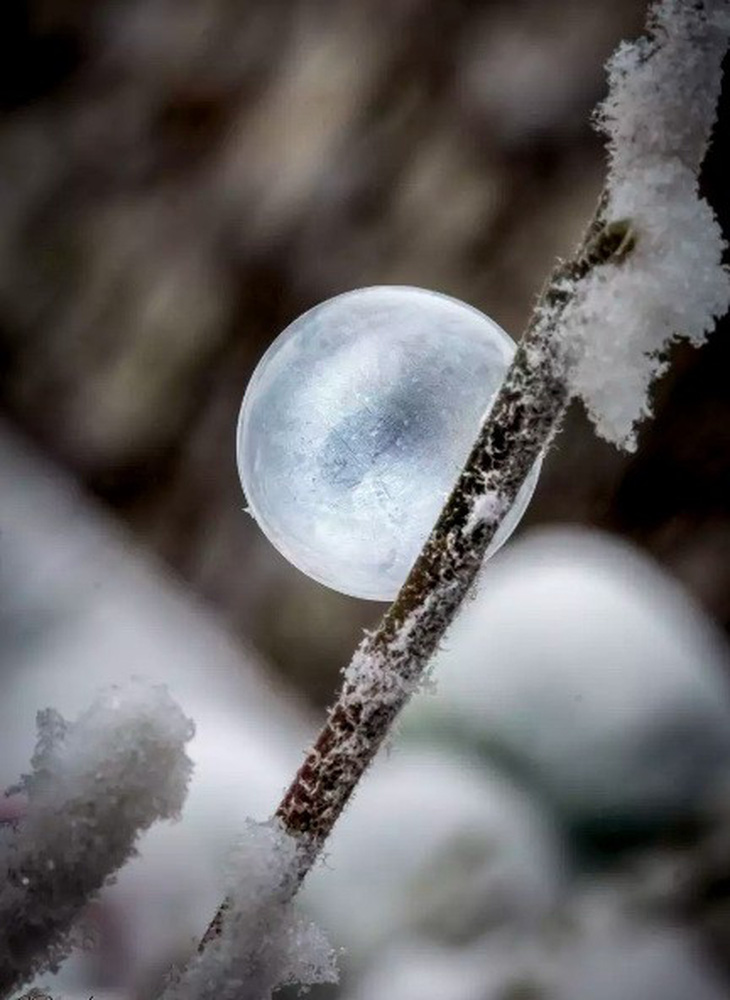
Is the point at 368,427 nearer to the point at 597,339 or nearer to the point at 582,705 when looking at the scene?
the point at 597,339

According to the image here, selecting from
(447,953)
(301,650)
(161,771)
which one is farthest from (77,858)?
(301,650)

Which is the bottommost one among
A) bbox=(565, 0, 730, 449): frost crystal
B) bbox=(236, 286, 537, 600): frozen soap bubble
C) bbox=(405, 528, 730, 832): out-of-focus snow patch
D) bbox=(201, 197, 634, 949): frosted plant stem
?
bbox=(201, 197, 634, 949): frosted plant stem

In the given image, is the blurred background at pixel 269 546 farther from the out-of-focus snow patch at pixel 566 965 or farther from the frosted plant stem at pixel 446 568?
the frosted plant stem at pixel 446 568

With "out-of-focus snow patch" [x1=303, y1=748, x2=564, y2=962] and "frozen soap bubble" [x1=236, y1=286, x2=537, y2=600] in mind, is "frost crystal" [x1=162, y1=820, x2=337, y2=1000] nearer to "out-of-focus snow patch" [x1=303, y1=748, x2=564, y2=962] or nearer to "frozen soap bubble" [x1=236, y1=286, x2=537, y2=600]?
"frozen soap bubble" [x1=236, y1=286, x2=537, y2=600]

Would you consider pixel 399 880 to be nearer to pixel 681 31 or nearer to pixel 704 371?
pixel 704 371

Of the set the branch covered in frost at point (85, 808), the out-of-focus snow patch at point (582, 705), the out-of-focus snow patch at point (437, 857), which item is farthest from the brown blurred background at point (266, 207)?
the branch covered in frost at point (85, 808)

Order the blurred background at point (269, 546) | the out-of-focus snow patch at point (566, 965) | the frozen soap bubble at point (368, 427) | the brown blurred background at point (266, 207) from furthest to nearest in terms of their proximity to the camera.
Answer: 1. the brown blurred background at point (266, 207)
2. the blurred background at point (269, 546)
3. the out-of-focus snow patch at point (566, 965)
4. the frozen soap bubble at point (368, 427)

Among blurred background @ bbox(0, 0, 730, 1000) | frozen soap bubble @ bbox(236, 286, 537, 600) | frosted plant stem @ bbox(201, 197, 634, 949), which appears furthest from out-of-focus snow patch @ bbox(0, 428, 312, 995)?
frosted plant stem @ bbox(201, 197, 634, 949)
